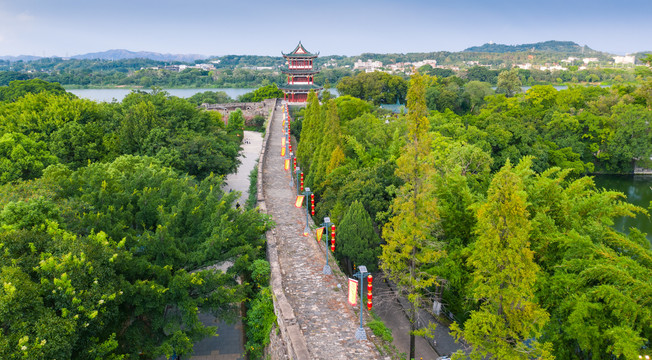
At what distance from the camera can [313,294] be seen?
12.0 metres

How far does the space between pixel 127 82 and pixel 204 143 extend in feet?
306

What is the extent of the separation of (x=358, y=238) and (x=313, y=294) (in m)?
3.37

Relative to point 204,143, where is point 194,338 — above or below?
below

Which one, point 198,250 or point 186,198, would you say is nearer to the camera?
point 198,250

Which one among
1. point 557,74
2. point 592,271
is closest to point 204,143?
point 592,271

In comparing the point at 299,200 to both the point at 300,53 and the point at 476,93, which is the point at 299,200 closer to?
the point at 300,53

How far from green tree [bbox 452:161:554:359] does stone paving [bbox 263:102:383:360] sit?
2.59m

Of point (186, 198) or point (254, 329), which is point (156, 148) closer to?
point (186, 198)

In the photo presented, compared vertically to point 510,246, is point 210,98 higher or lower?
higher

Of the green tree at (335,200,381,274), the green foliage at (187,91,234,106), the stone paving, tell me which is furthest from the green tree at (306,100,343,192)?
the green foliage at (187,91,234,106)

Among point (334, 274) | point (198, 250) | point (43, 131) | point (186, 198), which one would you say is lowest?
point (334, 274)

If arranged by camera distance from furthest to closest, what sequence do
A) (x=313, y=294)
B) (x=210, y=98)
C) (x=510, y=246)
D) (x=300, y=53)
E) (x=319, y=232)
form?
1. (x=210, y=98)
2. (x=300, y=53)
3. (x=319, y=232)
4. (x=313, y=294)
5. (x=510, y=246)

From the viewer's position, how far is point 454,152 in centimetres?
2106

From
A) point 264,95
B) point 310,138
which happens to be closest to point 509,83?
point 264,95
